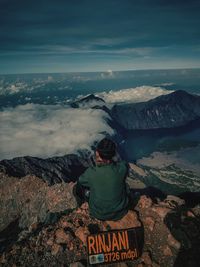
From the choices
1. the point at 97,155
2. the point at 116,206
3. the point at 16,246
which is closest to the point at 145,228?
the point at 116,206

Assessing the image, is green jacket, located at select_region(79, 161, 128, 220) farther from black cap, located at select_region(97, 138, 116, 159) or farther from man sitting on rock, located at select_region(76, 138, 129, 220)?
black cap, located at select_region(97, 138, 116, 159)

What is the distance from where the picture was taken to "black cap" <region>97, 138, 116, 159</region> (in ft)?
49.9

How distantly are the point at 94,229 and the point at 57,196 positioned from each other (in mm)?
170021

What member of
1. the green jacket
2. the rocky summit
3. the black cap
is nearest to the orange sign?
the green jacket

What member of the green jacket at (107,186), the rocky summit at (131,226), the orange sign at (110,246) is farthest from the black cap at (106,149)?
the rocky summit at (131,226)

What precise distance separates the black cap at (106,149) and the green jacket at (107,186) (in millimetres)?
669

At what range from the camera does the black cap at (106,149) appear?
1521 cm

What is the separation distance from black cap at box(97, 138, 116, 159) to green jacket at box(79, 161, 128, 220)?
26.4 inches

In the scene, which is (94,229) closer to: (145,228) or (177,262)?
(145,228)

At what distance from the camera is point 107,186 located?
15.6 meters

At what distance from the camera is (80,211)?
2355 cm

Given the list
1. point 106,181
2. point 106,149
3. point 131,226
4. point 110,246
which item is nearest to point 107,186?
point 106,181

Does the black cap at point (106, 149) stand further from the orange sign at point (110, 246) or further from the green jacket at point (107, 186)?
the orange sign at point (110, 246)

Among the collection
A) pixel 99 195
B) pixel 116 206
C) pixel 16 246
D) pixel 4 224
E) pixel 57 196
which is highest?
pixel 99 195
